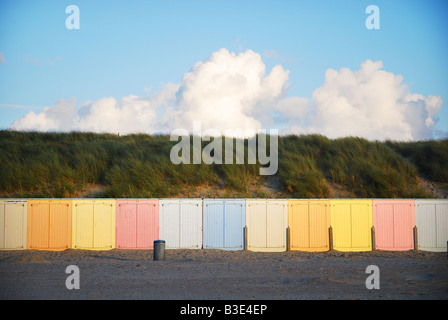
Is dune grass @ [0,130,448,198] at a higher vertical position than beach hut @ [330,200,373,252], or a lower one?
higher

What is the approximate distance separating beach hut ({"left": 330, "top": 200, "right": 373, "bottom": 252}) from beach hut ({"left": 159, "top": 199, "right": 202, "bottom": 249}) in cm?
519

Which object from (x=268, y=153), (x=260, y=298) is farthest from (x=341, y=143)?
(x=260, y=298)

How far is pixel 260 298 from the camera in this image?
30.0ft

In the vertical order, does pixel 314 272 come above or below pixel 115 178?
below

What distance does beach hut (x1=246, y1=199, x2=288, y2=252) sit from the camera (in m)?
18.0

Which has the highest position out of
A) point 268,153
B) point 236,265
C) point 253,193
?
point 268,153

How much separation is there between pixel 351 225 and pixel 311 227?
1.54m

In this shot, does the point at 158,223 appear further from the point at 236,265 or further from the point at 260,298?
the point at 260,298

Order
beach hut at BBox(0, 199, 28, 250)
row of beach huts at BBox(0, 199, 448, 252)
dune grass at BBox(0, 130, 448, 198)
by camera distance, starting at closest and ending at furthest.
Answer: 1. beach hut at BBox(0, 199, 28, 250)
2. row of beach huts at BBox(0, 199, 448, 252)
3. dune grass at BBox(0, 130, 448, 198)

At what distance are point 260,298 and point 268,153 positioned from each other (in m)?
18.8
